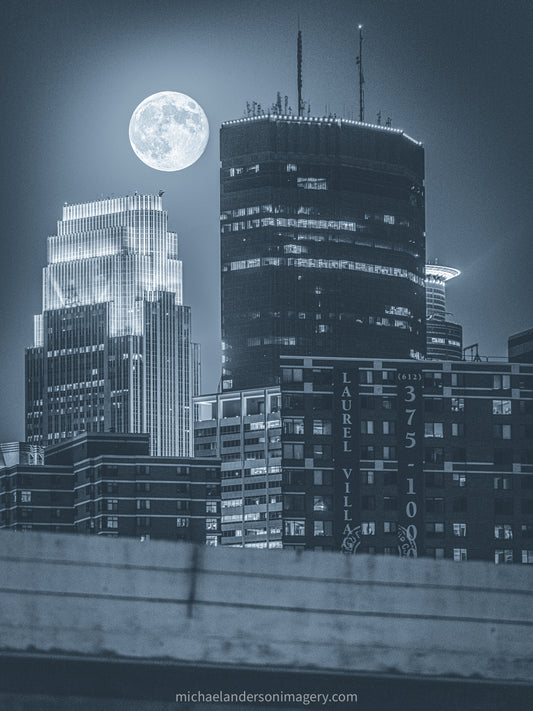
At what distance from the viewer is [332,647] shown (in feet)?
159

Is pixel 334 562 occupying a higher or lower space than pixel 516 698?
higher

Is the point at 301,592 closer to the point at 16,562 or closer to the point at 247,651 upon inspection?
the point at 247,651

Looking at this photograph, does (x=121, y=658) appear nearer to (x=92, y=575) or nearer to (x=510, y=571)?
(x=92, y=575)

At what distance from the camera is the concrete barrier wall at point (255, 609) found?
48000 millimetres

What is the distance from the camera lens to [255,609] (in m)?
48.5

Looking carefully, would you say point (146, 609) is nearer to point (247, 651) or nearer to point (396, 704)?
point (247, 651)

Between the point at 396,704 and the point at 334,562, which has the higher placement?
the point at 334,562

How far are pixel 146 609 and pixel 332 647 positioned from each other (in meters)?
4.53

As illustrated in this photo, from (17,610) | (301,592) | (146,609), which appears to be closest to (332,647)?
(301,592)

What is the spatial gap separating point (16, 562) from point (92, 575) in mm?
Result: 1835

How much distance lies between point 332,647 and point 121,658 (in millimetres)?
5044

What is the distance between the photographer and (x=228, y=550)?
49.4 metres

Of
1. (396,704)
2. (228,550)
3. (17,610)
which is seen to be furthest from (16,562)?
(396,704)

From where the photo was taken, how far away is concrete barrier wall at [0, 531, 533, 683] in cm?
4800
